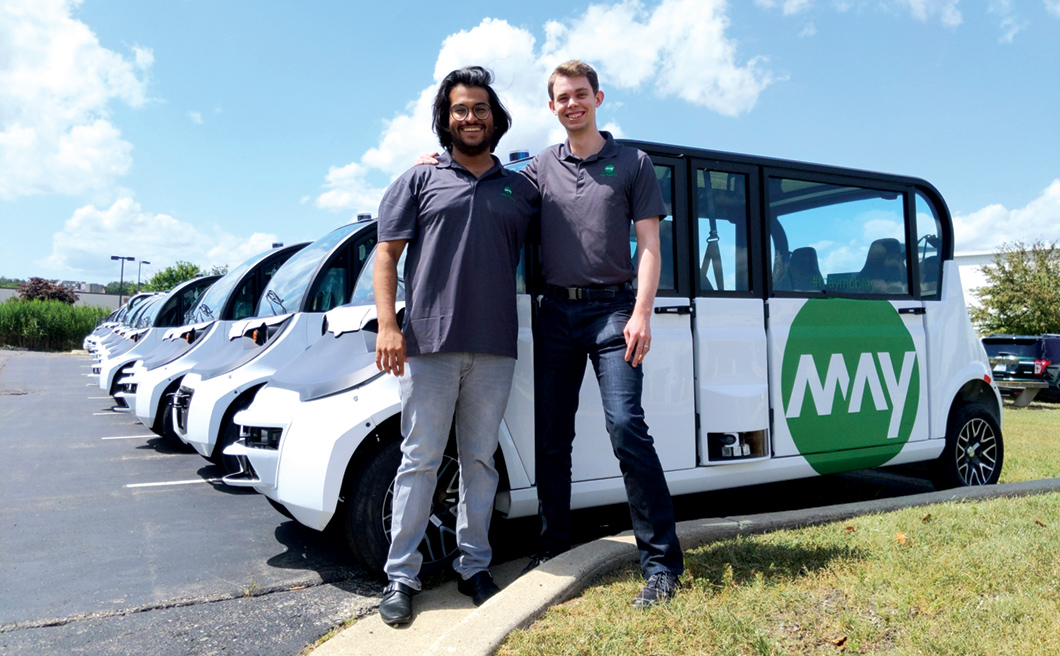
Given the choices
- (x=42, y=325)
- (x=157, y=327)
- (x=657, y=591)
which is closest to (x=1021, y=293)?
(x=157, y=327)

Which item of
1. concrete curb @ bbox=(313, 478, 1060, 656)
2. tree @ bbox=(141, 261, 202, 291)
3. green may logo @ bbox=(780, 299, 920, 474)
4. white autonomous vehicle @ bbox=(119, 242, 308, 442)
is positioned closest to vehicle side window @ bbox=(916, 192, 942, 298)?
green may logo @ bbox=(780, 299, 920, 474)

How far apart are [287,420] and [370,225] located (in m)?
2.69

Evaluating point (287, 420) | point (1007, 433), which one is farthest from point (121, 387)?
point (1007, 433)

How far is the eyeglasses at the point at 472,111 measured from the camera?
3441mm

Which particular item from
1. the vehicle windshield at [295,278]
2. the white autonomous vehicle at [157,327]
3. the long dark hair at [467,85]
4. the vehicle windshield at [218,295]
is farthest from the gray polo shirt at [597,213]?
the white autonomous vehicle at [157,327]

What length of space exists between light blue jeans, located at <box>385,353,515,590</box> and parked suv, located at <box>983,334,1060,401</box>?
17.2m

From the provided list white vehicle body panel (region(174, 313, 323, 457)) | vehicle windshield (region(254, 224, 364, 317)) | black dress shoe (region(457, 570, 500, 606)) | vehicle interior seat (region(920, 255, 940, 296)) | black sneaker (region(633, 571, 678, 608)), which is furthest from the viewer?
vehicle windshield (region(254, 224, 364, 317))

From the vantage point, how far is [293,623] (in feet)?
11.2

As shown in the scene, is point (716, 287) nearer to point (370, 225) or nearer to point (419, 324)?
point (419, 324)

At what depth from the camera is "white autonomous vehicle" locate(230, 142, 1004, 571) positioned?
3.67 metres

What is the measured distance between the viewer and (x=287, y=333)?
6180 mm

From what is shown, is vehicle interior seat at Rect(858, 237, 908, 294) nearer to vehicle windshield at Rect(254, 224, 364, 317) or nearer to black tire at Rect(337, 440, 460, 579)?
black tire at Rect(337, 440, 460, 579)

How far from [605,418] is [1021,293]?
3048cm

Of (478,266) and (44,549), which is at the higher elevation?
(478,266)
